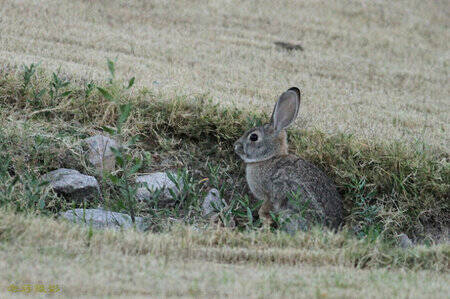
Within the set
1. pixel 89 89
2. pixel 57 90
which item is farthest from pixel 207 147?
pixel 57 90

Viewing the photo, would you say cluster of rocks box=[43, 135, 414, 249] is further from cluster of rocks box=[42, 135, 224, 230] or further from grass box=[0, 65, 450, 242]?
grass box=[0, 65, 450, 242]

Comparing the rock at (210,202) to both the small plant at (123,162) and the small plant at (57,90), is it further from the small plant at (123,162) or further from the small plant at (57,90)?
the small plant at (57,90)

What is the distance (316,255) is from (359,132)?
9.65ft

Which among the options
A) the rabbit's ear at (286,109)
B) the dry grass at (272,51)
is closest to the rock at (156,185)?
the rabbit's ear at (286,109)

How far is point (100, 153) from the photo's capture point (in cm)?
583

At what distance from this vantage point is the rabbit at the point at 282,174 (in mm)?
5125

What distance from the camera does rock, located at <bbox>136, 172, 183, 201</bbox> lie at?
18.7 feet

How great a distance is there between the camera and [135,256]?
3.63 metres

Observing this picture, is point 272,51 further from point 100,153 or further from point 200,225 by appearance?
point 200,225

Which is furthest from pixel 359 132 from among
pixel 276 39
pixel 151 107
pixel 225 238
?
pixel 276 39

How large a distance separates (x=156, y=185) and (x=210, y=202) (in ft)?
2.03

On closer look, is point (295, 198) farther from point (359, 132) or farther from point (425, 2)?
point (425, 2)

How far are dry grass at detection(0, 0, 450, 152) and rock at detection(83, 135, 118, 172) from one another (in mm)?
1223

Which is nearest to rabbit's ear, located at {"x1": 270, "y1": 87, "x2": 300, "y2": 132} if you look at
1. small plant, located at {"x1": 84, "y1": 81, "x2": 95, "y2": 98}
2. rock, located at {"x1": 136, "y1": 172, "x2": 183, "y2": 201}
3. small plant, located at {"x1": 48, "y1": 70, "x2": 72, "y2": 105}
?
rock, located at {"x1": 136, "y1": 172, "x2": 183, "y2": 201}
